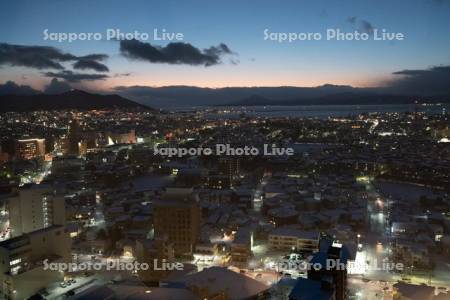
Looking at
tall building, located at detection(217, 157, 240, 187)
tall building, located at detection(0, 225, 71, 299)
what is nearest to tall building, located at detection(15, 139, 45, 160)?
tall building, located at detection(217, 157, 240, 187)

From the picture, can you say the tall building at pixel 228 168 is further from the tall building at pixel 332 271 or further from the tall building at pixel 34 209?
the tall building at pixel 332 271

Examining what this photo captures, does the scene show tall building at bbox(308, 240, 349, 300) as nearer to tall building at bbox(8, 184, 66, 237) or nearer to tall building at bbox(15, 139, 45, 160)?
tall building at bbox(8, 184, 66, 237)

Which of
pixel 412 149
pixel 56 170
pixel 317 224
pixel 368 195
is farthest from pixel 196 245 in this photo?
pixel 412 149

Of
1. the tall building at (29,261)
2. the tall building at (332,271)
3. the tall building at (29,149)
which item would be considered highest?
the tall building at (29,149)

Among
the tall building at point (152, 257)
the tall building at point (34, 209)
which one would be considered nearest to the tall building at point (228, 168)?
the tall building at point (34, 209)

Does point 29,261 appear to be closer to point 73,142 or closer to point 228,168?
point 228,168

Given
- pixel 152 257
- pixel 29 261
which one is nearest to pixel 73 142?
pixel 29 261
